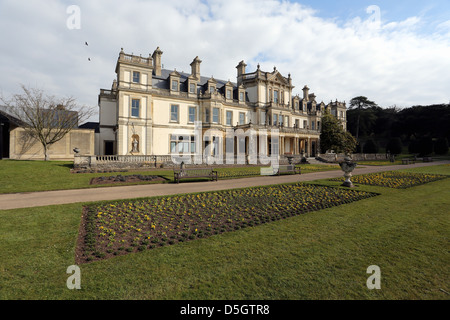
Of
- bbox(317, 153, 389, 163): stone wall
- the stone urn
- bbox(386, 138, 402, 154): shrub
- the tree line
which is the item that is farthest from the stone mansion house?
the tree line

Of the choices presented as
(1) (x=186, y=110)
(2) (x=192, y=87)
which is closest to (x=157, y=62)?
(2) (x=192, y=87)

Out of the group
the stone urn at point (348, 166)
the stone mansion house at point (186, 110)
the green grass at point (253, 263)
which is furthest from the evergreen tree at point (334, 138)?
the green grass at point (253, 263)

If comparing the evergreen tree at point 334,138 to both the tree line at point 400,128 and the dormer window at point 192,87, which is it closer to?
the tree line at point 400,128

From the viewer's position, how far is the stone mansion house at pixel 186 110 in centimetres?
2642

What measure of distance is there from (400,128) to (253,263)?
87.8 m

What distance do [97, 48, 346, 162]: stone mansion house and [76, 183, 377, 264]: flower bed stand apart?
20.3 meters

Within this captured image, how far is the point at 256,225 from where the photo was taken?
6.36 meters

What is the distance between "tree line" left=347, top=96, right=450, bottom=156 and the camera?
5467cm

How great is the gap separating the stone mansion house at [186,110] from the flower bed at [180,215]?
20252 mm

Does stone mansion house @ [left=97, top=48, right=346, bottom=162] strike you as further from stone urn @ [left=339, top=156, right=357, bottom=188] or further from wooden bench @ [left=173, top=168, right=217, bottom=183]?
stone urn @ [left=339, top=156, right=357, bottom=188]

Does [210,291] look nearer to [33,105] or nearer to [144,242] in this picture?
[144,242]

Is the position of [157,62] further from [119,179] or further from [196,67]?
[119,179]

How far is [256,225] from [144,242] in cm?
318
